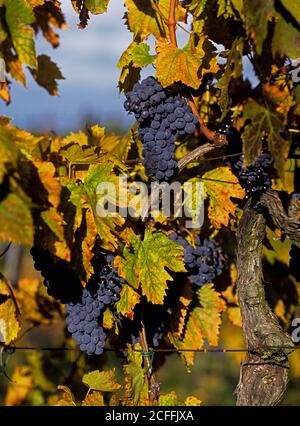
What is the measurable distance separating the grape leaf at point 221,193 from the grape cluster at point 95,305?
371 mm

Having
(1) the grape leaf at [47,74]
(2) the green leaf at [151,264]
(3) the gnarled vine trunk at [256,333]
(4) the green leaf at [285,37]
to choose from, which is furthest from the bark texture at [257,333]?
(1) the grape leaf at [47,74]

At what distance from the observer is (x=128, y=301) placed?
194 centimetres

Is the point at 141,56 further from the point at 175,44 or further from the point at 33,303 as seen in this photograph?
the point at 33,303

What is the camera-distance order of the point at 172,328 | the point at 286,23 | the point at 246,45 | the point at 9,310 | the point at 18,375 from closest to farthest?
1. the point at 286,23
2. the point at 246,45
3. the point at 9,310
4. the point at 172,328
5. the point at 18,375

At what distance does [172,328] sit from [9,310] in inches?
22.6

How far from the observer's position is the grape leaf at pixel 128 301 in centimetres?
193

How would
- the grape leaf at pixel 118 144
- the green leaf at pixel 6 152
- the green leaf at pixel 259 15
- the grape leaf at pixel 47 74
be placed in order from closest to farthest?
the green leaf at pixel 6 152 → the green leaf at pixel 259 15 → the grape leaf at pixel 118 144 → the grape leaf at pixel 47 74

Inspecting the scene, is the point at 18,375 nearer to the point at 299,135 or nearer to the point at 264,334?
the point at 264,334

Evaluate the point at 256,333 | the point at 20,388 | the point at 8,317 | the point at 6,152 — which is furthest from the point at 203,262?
the point at 20,388

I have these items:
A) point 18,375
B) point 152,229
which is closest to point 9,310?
point 152,229

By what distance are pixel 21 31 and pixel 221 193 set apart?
838 millimetres

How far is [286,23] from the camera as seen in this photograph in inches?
61.5

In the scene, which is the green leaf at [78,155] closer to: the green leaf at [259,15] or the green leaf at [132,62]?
the green leaf at [132,62]

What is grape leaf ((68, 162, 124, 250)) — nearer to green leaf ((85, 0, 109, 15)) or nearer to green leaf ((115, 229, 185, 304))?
green leaf ((115, 229, 185, 304))
